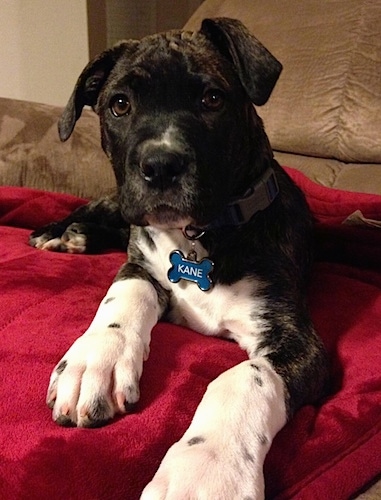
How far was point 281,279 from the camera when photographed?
5.90ft

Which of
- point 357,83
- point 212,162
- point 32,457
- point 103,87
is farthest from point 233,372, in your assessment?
point 357,83

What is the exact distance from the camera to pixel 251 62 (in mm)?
1697

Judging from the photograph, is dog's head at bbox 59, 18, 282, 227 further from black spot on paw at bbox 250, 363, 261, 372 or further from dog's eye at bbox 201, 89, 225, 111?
black spot on paw at bbox 250, 363, 261, 372

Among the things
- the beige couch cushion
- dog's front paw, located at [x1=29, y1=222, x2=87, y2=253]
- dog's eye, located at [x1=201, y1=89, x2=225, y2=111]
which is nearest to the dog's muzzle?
dog's eye, located at [x1=201, y1=89, x2=225, y2=111]

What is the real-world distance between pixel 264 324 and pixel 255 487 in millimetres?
646

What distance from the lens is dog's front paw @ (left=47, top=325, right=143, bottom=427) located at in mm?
1255

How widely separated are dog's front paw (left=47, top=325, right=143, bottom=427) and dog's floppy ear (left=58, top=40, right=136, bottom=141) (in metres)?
0.78

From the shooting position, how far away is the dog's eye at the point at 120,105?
5.86ft

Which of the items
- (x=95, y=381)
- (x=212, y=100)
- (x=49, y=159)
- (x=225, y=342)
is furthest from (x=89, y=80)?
(x=49, y=159)

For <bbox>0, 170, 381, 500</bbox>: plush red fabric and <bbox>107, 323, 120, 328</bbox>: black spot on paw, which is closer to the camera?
<bbox>0, 170, 381, 500</bbox>: plush red fabric

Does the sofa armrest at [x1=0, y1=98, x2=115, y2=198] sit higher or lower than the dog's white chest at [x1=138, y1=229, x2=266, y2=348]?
lower

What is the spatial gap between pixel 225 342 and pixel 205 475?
648 mm

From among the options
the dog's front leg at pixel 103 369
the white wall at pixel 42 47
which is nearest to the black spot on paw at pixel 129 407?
the dog's front leg at pixel 103 369

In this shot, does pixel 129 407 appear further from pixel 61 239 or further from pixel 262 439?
pixel 61 239
